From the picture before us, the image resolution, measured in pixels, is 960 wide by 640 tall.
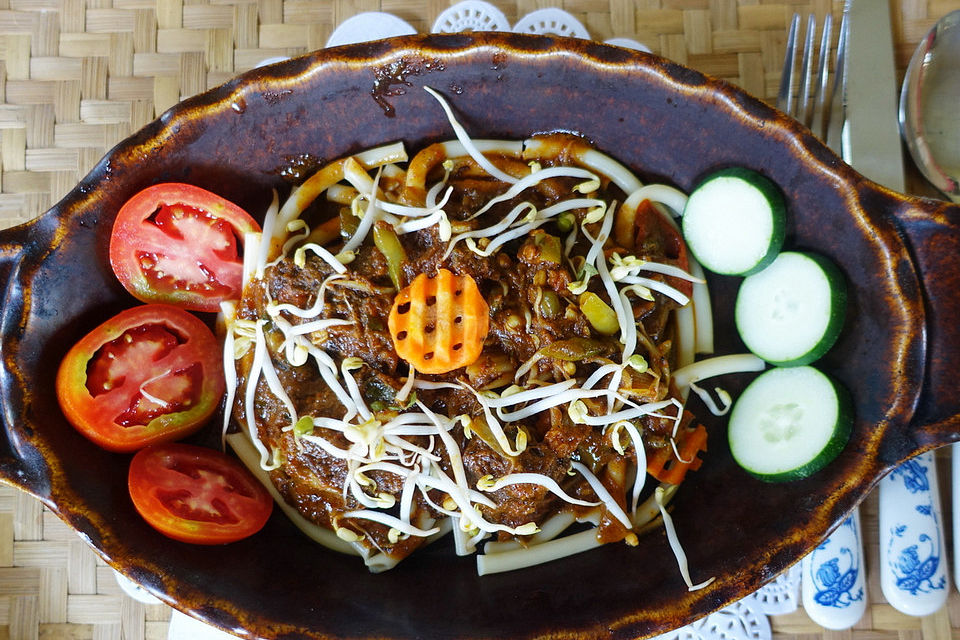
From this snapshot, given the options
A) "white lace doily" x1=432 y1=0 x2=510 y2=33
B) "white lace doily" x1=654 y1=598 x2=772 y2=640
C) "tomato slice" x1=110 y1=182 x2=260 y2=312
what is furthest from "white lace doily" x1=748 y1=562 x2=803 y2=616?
"white lace doily" x1=432 y1=0 x2=510 y2=33

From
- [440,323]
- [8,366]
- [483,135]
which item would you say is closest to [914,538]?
[440,323]

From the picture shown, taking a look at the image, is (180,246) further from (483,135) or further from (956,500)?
(956,500)

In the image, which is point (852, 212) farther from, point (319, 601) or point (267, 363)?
point (319, 601)

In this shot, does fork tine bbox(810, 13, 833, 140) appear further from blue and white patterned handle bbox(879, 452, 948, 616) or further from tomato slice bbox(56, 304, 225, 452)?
tomato slice bbox(56, 304, 225, 452)

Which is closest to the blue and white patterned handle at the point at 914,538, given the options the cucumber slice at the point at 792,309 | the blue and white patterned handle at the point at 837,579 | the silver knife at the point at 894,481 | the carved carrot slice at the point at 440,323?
the silver knife at the point at 894,481

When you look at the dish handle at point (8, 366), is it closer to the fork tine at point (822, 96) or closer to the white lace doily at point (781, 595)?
the white lace doily at point (781, 595)
